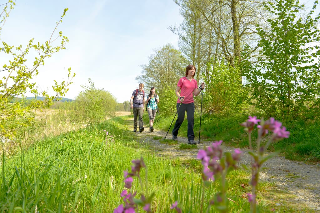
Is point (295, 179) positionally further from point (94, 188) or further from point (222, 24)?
point (222, 24)

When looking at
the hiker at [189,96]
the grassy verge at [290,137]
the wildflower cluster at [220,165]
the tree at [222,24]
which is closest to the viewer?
the wildflower cluster at [220,165]

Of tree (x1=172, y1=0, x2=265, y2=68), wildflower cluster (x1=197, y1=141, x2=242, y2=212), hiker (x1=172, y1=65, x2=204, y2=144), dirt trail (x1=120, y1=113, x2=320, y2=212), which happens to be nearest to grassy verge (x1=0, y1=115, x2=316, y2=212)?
dirt trail (x1=120, y1=113, x2=320, y2=212)

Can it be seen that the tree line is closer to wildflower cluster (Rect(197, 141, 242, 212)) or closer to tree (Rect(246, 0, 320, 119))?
tree (Rect(246, 0, 320, 119))

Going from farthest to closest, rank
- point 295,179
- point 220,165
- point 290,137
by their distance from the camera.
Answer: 1. point 290,137
2. point 295,179
3. point 220,165

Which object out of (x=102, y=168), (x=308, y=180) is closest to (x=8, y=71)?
(x=102, y=168)

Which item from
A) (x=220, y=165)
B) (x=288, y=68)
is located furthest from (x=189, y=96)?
(x=220, y=165)

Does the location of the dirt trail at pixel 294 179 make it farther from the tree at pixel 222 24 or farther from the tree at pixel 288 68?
the tree at pixel 222 24

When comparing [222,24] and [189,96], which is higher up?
[222,24]

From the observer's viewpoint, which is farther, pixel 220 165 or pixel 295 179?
pixel 295 179

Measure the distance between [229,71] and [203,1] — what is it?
6118mm

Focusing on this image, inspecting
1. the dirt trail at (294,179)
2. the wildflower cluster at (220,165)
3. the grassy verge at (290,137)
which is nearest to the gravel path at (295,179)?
the dirt trail at (294,179)

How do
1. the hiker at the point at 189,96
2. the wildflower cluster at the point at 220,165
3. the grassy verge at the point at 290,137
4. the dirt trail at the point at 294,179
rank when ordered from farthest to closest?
the hiker at the point at 189,96 → the grassy verge at the point at 290,137 → the dirt trail at the point at 294,179 → the wildflower cluster at the point at 220,165

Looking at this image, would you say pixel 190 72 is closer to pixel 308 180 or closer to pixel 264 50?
pixel 264 50

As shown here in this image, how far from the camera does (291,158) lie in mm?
6062
